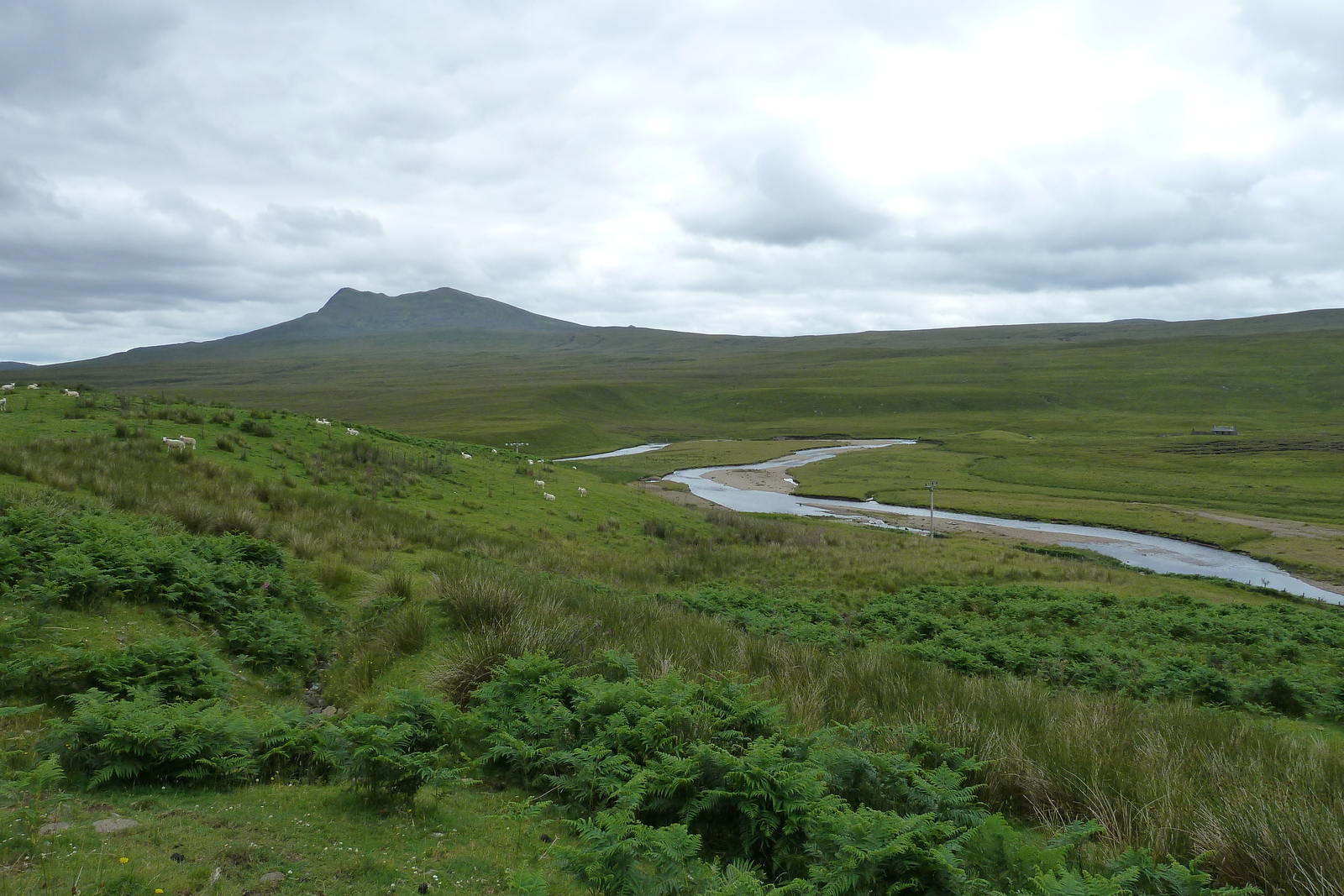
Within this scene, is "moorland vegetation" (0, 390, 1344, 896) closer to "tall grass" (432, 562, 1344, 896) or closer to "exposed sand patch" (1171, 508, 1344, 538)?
"tall grass" (432, 562, 1344, 896)

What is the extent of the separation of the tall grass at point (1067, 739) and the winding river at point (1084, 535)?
31.6 m

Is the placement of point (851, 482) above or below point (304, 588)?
below

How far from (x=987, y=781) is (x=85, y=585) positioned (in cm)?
870

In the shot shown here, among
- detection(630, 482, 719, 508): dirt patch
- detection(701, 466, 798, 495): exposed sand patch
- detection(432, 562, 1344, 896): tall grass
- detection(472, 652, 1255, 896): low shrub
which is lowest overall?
detection(701, 466, 798, 495): exposed sand patch

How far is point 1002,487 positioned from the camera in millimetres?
66062

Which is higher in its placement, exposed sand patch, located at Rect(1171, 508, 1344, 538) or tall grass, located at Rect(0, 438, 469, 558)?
tall grass, located at Rect(0, 438, 469, 558)

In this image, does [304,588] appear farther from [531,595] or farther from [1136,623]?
[1136,623]

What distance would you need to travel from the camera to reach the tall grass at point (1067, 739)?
4.52m

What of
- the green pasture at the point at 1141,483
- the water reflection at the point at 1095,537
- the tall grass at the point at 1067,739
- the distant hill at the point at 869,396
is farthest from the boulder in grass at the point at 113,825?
the distant hill at the point at 869,396

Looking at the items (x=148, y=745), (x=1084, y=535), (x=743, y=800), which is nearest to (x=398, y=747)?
(x=148, y=745)

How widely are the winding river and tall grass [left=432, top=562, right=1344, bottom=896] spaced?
3155 cm

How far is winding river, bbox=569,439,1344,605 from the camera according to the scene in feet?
120

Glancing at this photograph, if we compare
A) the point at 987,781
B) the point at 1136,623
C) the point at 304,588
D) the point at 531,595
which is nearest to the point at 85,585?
the point at 304,588

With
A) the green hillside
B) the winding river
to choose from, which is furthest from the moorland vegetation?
the green hillside
